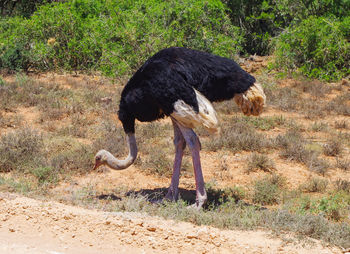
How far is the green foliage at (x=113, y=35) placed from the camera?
11.0 metres

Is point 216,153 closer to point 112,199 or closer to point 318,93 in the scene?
point 112,199

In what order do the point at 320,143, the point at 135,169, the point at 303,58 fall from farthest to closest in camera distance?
the point at 303,58
the point at 320,143
the point at 135,169

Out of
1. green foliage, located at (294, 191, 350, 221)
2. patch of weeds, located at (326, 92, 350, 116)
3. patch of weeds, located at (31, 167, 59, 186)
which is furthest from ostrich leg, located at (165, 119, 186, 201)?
patch of weeds, located at (326, 92, 350, 116)

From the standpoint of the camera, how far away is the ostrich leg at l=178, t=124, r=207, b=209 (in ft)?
15.8

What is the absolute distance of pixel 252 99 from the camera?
4.72 m

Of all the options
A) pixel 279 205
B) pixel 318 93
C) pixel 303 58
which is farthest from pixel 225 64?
pixel 303 58

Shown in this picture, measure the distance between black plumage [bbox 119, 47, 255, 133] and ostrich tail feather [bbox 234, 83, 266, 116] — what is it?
0.05m

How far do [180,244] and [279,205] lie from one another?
2.07 metres

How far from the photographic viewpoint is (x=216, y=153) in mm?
7098

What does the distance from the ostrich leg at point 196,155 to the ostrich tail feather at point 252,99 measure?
61 centimetres

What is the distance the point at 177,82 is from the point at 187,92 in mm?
142

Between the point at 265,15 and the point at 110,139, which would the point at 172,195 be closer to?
the point at 110,139

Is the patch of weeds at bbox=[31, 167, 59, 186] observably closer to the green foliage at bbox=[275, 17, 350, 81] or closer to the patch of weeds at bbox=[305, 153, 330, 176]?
the patch of weeds at bbox=[305, 153, 330, 176]

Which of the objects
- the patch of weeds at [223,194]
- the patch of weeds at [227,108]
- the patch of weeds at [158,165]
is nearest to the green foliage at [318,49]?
the patch of weeds at [227,108]
